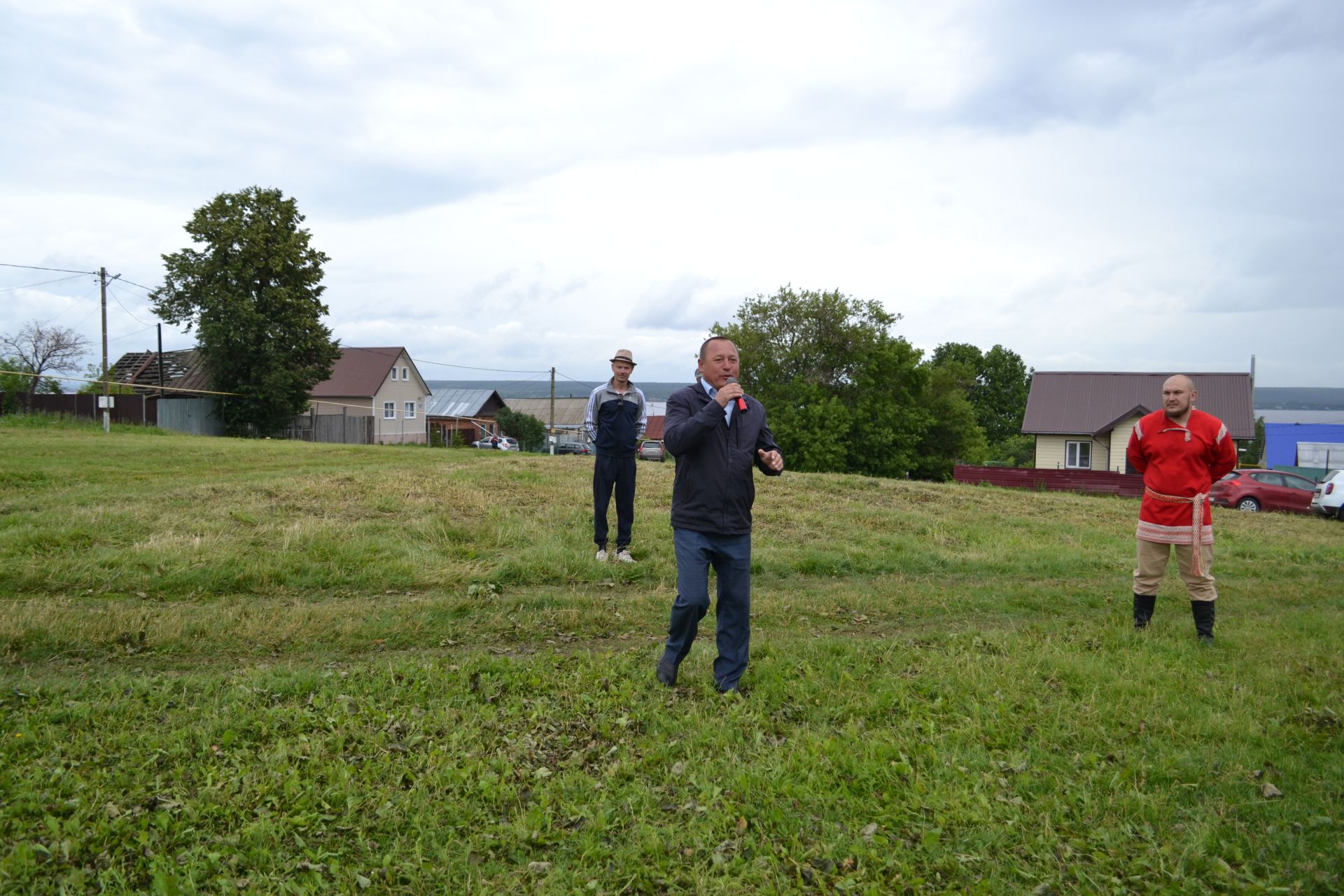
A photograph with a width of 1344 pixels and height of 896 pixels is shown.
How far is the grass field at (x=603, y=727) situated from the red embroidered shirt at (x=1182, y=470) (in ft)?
2.78

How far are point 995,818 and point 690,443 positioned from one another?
2.55 m

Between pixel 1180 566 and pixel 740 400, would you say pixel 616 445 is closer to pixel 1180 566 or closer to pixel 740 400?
pixel 740 400

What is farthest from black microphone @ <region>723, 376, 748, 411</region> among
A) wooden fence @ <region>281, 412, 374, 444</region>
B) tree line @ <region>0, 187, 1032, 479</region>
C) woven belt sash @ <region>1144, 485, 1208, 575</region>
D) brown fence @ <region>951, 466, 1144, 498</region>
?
wooden fence @ <region>281, 412, 374, 444</region>

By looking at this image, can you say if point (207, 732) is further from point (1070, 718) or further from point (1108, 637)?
point (1108, 637)

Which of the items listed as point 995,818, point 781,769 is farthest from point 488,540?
point 995,818

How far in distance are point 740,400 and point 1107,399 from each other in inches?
1897

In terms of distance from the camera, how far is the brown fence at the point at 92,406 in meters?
41.9

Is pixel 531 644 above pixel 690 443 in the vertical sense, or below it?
below

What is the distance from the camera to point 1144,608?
7207mm

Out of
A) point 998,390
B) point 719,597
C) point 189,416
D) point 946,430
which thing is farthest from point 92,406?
point 998,390

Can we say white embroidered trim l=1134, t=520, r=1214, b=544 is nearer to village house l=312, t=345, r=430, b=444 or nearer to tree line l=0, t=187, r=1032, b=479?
tree line l=0, t=187, r=1032, b=479

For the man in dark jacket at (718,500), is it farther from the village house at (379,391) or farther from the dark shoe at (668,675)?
the village house at (379,391)

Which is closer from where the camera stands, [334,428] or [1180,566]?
[1180,566]

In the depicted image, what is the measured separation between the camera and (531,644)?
6.65 metres
